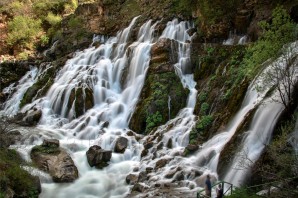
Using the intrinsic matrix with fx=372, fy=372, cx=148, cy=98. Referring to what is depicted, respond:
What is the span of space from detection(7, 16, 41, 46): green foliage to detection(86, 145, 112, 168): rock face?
935 inches

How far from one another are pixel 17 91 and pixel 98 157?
14864 mm

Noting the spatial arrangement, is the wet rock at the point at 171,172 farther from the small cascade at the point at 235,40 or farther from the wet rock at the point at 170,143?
the small cascade at the point at 235,40

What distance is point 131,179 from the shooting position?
56.1 ft

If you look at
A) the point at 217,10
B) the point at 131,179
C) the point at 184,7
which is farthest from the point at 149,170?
the point at 184,7

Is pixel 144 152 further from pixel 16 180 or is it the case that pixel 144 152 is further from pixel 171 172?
pixel 16 180

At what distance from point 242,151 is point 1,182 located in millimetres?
9386

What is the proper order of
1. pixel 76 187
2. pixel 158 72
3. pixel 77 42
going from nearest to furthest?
pixel 76 187
pixel 158 72
pixel 77 42

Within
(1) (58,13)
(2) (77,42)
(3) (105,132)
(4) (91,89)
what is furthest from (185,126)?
(1) (58,13)

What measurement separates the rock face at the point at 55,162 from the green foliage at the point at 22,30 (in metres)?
22.8

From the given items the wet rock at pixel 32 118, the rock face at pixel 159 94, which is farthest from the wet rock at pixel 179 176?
the wet rock at pixel 32 118

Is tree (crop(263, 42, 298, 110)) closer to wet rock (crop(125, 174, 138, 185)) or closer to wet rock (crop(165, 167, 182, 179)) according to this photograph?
wet rock (crop(165, 167, 182, 179))

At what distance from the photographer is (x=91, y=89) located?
26.0 m

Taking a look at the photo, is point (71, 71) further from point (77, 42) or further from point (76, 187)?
point (76, 187)

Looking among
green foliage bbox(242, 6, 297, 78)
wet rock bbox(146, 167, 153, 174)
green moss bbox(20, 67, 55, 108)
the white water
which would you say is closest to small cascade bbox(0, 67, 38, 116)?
green moss bbox(20, 67, 55, 108)
